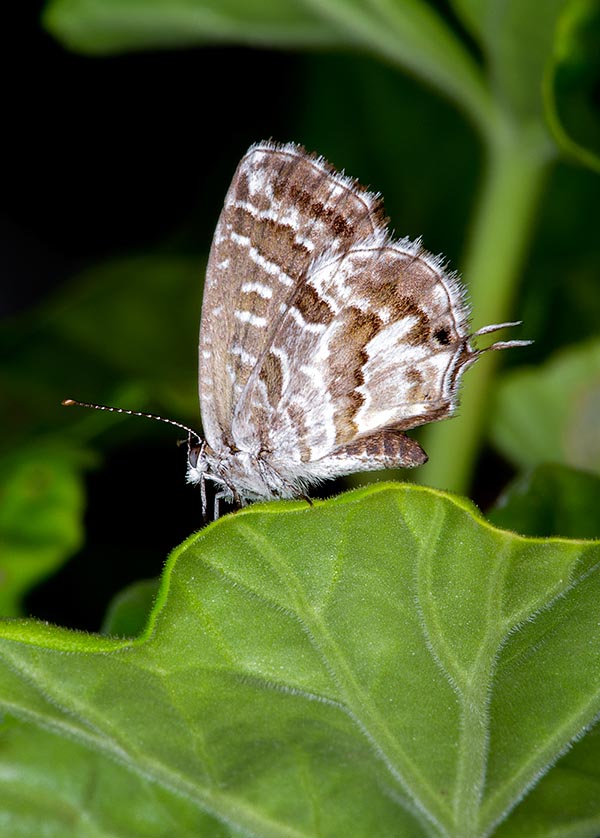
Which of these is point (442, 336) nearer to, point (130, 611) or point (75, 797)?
point (130, 611)

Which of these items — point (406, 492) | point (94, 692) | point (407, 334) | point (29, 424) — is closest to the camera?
point (406, 492)

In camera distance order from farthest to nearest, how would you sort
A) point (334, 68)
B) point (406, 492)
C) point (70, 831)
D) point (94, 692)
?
1. point (334, 68)
2. point (70, 831)
3. point (94, 692)
4. point (406, 492)

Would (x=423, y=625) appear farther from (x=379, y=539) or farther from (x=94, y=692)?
(x=94, y=692)

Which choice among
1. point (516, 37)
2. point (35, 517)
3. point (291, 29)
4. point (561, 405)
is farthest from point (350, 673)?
point (291, 29)

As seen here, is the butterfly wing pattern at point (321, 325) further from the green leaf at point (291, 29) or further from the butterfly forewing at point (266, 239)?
the green leaf at point (291, 29)

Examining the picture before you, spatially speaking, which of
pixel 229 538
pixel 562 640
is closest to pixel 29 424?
pixel 229 538

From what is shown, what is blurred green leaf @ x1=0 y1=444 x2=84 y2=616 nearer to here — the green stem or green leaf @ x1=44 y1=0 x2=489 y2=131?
the green stem

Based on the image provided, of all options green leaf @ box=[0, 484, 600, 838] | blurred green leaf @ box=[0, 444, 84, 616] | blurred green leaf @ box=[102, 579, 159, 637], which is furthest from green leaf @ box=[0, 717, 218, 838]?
blurred green leaf @ box=[0, 444, 84, 616]
